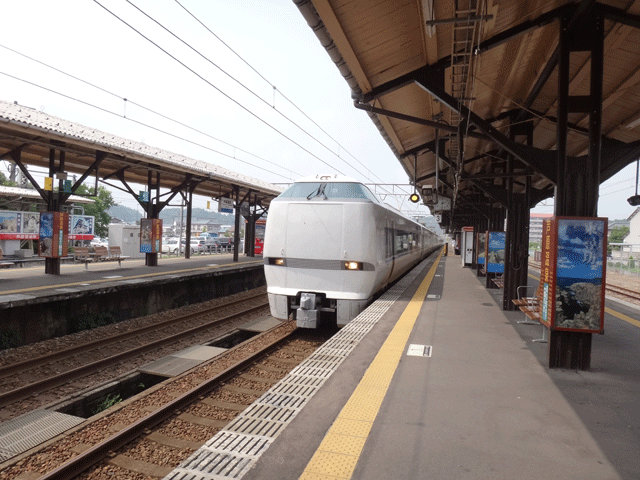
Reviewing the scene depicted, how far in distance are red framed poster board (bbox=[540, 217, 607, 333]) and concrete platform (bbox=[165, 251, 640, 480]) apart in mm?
608

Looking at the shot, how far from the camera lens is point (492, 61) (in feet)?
19.6

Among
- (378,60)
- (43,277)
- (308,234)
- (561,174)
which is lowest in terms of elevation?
(43,277)

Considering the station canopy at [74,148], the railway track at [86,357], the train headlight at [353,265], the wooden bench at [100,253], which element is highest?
the station canopy at [74,148]

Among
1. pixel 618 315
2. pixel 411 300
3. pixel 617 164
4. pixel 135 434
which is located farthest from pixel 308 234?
pixel 618 315

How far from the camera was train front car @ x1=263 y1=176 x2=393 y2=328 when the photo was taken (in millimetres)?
7426

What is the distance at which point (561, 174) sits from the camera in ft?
15.1

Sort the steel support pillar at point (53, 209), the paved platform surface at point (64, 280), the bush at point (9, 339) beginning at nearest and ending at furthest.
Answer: the bush at point (9, 339) < the paved platform surface at point (64, 280) < the steel support pillar at point (53, 209)

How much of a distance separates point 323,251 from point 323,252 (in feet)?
0.06

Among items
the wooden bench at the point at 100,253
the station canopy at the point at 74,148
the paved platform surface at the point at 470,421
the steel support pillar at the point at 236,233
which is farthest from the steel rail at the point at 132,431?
the steel support pillar at the point at 236,233

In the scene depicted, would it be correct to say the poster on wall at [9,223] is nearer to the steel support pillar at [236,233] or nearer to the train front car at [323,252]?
the steel support pillar at [236,233]

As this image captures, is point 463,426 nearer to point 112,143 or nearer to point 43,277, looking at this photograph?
point 112,143

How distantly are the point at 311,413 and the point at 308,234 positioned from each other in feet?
14.8

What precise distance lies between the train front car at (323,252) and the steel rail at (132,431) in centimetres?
163

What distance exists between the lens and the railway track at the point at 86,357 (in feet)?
20.0
